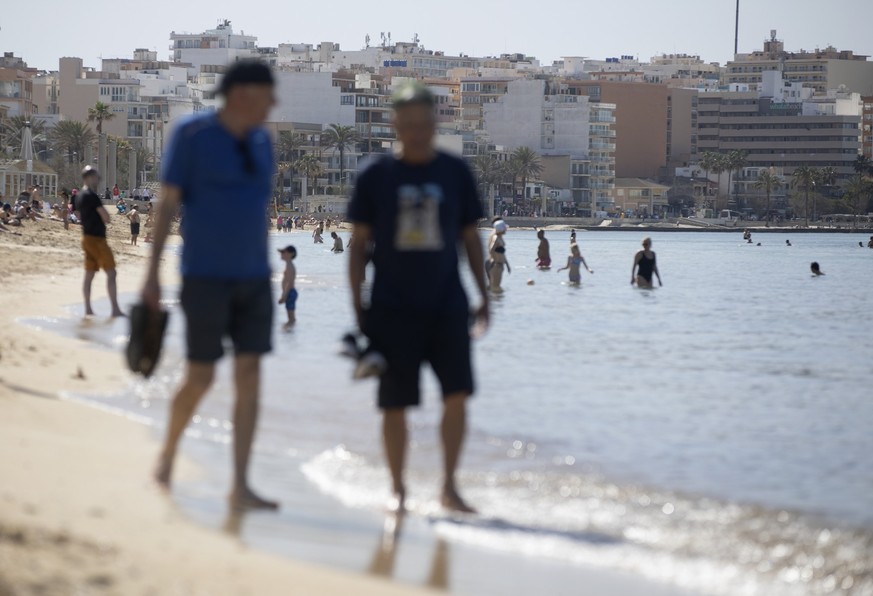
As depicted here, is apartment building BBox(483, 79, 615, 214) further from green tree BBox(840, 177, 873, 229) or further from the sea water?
the sea water

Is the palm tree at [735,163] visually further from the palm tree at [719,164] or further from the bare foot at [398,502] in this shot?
the bare foot at [398,502]

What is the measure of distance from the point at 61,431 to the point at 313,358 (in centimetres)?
654

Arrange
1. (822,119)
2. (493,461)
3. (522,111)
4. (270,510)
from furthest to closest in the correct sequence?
(822,119), (522,111), (493,461), (270,510)

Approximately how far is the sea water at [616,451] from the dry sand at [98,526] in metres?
0.34

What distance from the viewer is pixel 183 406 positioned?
6.24m

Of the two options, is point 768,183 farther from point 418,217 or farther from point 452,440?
point 418,217

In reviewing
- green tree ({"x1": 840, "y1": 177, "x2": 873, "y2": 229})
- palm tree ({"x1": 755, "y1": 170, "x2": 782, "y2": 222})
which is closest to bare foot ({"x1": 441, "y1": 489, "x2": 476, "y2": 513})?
palm tree ({"x1": 755, "y1": 170, "x2": 782, "y2": 222})

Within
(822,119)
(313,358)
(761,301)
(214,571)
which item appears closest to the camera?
(214,571)

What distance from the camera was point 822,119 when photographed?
627 feet

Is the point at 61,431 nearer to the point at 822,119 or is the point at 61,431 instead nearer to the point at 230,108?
the point at 230,108

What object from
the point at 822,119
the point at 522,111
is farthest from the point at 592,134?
the point at 822,119

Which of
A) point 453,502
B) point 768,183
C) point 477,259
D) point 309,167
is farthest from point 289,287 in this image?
point 768,183

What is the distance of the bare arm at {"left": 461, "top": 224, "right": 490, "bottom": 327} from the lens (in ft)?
20.2

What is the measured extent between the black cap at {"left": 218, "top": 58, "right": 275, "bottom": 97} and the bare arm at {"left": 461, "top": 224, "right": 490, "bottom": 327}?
37.1 inches
